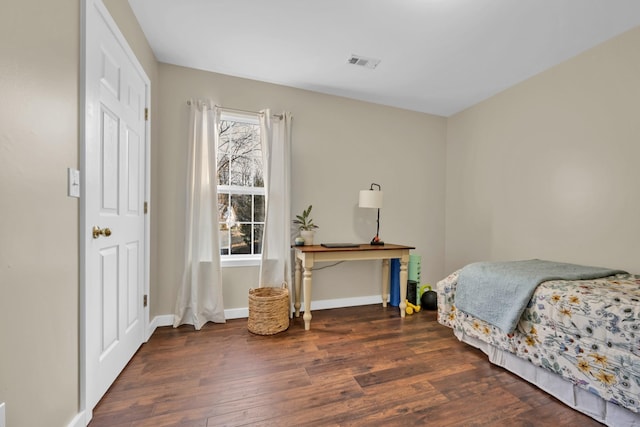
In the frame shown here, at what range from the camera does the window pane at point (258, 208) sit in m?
2.84

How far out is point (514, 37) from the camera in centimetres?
202

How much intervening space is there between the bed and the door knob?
248 cm

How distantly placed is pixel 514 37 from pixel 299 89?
195 cm

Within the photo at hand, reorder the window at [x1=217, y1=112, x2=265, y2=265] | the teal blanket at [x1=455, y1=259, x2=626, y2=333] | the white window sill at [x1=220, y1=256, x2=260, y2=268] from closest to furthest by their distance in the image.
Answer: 1. the teal blanket at [x1=455, y1=259, x2=626, y2=333]
2. the white window sill at [x1=220, y1=256, x2=260, y2=268]
3. the window at [x1=217, y1=112, x2=265, y2=265]

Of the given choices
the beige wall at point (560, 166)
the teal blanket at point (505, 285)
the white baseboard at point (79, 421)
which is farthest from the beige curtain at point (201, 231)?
the beige wall at point (560, 166)

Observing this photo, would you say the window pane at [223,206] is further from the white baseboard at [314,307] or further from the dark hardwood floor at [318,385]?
the dark hardwood floor at [318,385]

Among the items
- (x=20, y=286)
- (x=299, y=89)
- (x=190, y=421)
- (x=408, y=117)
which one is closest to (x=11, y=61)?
(x=20, y=286)

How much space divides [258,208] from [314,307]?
4.22 ft

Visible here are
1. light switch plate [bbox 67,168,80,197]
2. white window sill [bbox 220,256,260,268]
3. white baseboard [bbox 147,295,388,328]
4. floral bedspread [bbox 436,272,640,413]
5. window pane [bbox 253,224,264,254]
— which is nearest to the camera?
light switch plate [bbox 67,168,80,197]

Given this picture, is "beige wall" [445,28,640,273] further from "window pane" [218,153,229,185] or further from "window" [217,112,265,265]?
"window pane" [218,153,229,185]

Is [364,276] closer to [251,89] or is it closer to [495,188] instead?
[495,188]

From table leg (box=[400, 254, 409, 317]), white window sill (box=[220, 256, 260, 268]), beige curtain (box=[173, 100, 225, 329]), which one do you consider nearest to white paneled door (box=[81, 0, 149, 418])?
beige curtain (box=[173, 100, 225, 329])

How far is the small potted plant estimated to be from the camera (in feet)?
8.88

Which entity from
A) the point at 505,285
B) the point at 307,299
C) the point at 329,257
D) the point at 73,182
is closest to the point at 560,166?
the point at 505,285
